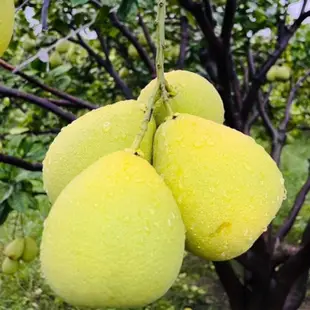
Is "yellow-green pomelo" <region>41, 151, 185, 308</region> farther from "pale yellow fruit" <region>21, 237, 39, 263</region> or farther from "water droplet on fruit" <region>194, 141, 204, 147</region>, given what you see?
"pale yellow fruit" <region>21, 237, 39, 263</region>

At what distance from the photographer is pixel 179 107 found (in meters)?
0.78

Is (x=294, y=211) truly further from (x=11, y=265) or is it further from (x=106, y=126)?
(x=106, y=126)

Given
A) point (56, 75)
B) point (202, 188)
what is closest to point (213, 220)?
point (202, 188)

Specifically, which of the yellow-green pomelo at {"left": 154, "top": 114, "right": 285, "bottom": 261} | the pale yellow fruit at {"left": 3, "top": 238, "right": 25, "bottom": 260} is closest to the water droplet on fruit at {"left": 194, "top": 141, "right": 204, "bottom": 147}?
the yellow-green pomelo at {"left": 154, "top": 114, "right": 285, "bottom": 261}

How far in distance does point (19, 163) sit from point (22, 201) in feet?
0.49

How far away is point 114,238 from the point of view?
58cm

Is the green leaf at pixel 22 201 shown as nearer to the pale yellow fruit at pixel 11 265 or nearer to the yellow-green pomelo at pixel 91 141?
the pale yellow fruit at pixel 11 265

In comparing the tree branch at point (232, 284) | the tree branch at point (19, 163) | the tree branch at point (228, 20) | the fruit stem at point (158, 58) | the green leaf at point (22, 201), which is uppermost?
the fruit stem at point (158, 58)

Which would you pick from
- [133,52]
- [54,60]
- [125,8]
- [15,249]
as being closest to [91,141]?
[125,8]

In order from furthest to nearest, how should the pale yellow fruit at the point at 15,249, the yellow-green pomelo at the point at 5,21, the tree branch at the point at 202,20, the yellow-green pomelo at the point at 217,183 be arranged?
the pale yellow fruit at the point at 15,249 → the tree branch at the point at 202,20 → the yellow-green pomelo at the point at 217,183 → the yellow-green pomelo at the point at 5,21

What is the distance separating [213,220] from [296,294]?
2.36 m

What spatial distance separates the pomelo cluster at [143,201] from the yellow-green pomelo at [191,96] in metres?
0.04

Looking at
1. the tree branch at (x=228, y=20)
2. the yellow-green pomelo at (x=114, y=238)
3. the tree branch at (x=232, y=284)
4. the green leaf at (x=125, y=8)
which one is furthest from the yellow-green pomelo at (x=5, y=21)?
the tree branch at (x=232, y=284)

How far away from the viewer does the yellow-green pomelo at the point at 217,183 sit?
636 millimetres
